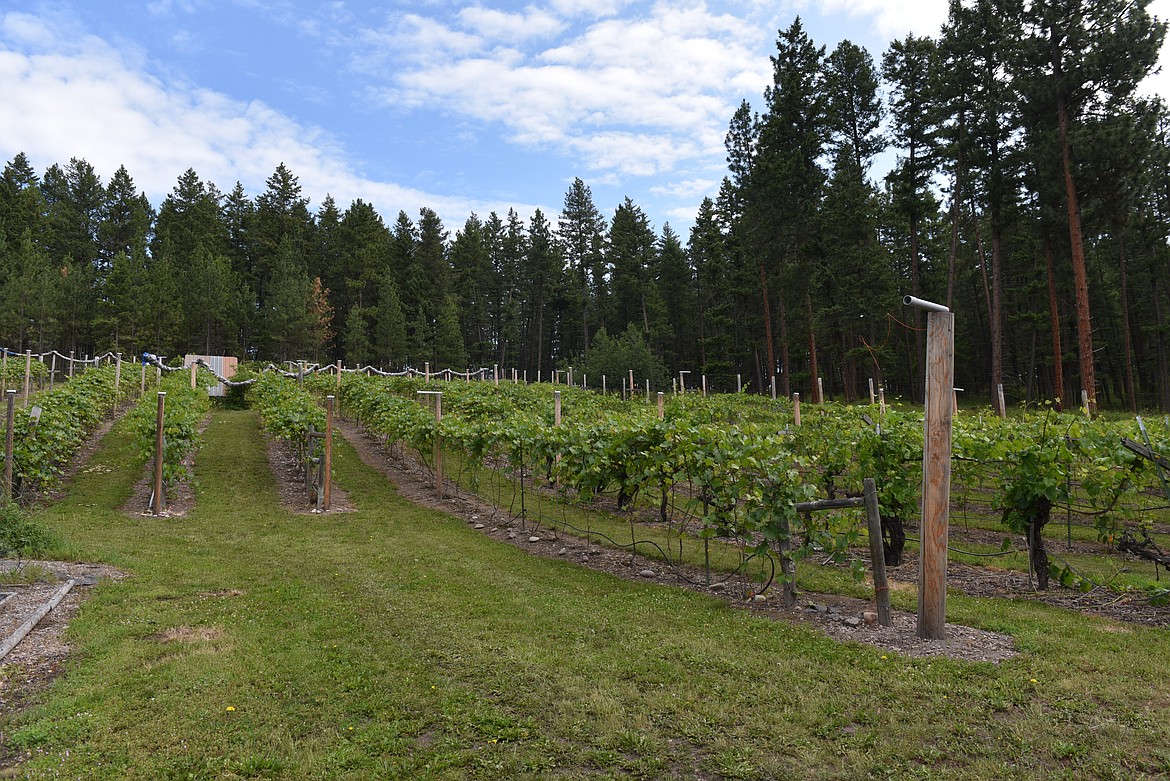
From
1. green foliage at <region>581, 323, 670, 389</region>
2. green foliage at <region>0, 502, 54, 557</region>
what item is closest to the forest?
green foliage at <region>581, 323, 670, 389</region>

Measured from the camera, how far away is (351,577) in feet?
21.6

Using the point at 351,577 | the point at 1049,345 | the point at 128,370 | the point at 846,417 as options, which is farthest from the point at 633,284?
the point at 351,577

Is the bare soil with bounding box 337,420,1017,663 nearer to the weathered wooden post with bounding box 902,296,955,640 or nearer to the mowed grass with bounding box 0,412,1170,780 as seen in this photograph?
the mowed grass with bounding box 0,412,1170,780

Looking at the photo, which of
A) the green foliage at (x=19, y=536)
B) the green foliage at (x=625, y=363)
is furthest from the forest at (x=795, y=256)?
the green foliage at (x=19, y=536)

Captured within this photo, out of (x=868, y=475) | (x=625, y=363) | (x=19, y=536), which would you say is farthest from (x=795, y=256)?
(x=19, y=536)

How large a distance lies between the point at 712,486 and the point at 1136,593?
3.87 metres

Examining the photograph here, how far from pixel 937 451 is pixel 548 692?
304cm

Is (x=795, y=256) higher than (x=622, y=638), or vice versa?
(x=795, y=256)

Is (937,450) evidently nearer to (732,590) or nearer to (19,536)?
(732,590)

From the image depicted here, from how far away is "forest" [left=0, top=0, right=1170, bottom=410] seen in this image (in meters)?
18.9

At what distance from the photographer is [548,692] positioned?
12.3ft

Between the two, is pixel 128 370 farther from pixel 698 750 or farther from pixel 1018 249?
pixel 1018 249

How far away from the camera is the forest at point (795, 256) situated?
18922 millimetres

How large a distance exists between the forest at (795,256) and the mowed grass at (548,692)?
8.42 feet
